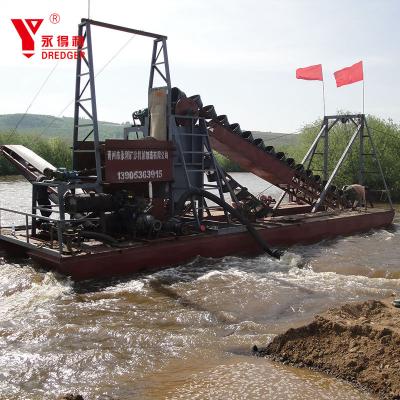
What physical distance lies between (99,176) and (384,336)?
630cm

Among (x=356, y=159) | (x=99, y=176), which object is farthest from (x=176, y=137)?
(x=356, y=159)

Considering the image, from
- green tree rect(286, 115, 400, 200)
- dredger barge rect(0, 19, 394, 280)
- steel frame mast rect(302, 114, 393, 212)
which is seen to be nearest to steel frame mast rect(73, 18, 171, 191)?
dredger barge rect(0, 19, 394, 280)

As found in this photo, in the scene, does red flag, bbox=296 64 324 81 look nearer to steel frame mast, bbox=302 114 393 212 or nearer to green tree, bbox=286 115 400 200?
steel frame mast, bbox=302 114 393 212

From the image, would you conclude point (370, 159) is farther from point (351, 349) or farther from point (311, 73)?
point (351, 349)

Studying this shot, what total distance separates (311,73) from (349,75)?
126 centimetres

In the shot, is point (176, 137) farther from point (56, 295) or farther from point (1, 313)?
point (1, 313)

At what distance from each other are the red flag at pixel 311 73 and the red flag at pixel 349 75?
1.83 ft

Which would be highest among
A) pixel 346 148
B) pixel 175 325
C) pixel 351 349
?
pixel 346 148

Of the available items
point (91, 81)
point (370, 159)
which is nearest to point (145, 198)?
point (91, 81)

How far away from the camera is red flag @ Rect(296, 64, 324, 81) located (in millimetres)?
16484

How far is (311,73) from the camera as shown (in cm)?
1666

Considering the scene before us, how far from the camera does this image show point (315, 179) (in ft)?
51.5

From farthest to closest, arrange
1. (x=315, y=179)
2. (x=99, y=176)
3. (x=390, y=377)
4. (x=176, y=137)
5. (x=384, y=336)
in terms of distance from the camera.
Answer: (x=315, y=179) → (x=176, y=137) → (x=99, y=176) → (x=384, y=336) → (x=390, y=377)

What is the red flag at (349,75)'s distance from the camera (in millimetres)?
15922
